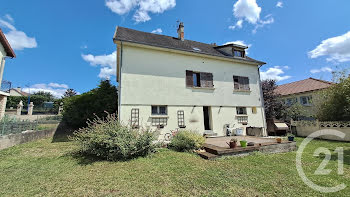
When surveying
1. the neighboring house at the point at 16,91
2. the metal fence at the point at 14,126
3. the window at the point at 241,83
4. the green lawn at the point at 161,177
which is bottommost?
the green lawn at the point at 161,177

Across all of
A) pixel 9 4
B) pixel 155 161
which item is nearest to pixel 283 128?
pixel 155 161

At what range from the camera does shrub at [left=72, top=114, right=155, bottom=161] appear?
5.39 meters

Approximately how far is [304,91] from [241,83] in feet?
44.3

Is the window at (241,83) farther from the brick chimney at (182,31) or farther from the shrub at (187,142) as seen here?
the shrub at (187,142)

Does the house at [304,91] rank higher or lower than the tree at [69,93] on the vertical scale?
lower

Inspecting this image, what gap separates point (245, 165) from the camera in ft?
16.2

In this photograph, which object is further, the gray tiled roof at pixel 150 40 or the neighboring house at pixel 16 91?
the neighboring house at pixel 16 91

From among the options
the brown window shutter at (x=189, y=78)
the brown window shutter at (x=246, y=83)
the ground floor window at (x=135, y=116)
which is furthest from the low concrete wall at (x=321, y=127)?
the ground floor window at (x=135, y=116)

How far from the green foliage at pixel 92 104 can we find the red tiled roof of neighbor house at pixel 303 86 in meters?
23.9

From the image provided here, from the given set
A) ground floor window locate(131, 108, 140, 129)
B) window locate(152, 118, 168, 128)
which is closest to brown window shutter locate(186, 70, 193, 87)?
window locate(152, 118, 168, 128)

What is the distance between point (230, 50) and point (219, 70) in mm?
2767

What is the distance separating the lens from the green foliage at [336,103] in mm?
9635

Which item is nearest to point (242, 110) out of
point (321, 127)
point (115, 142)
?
point (321, 127)

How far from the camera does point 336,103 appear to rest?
405 inches
